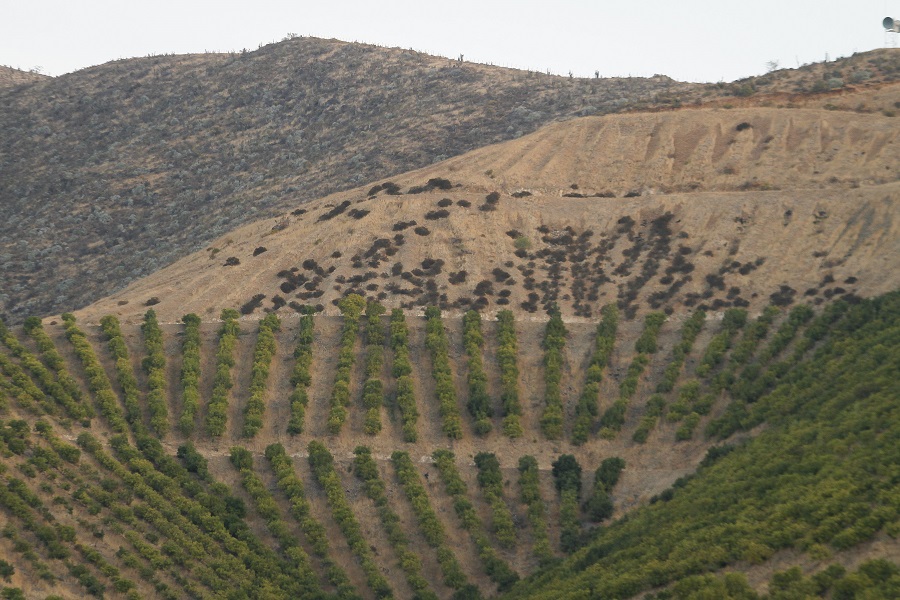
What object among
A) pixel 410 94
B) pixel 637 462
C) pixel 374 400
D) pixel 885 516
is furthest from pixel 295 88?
pixel 885 516

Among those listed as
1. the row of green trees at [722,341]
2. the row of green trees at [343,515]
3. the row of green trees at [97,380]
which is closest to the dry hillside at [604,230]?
the row of green trees at [722,341]

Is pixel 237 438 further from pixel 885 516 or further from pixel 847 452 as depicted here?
pixel 885 516

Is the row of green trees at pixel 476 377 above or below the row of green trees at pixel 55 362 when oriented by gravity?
below

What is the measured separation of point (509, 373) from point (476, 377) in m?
2.16

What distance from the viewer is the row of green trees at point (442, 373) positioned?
2643 inches

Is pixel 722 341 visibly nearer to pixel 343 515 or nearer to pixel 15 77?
pixel 343 515

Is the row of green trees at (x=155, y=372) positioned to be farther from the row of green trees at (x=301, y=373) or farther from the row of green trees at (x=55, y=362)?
the row of green trees at (x=301, y=373)

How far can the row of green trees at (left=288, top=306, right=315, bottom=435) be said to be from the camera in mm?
66375

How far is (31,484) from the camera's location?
55.7 metres

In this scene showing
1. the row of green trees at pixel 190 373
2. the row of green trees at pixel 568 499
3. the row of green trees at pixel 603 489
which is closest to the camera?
the row of green trees at pixel 568 499

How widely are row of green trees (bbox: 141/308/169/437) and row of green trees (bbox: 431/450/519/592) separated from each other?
53.6 ft

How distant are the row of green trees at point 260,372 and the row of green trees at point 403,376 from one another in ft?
26.0

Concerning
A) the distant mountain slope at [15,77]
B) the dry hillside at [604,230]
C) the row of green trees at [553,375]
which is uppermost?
the distant mountain slope at [15,77]

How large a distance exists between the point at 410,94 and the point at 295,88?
15918 millimetres
